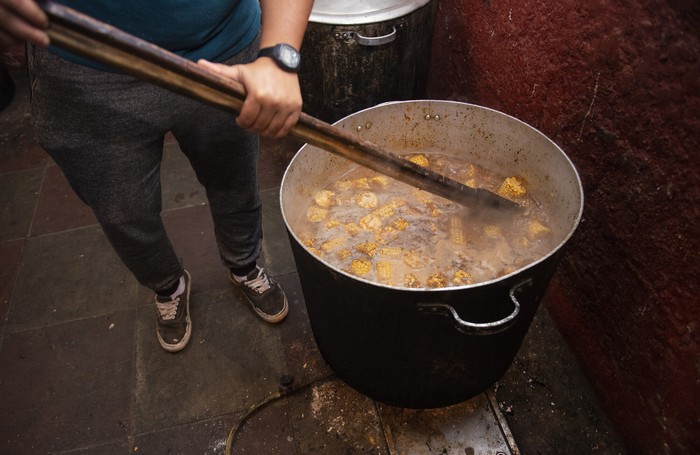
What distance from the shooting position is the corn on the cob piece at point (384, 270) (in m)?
1.79

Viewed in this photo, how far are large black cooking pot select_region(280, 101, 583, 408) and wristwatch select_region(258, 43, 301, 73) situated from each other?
45 cm

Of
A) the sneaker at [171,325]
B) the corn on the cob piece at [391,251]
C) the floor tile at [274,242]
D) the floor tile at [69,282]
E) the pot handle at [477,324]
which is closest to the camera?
the pot handle at [477,324]

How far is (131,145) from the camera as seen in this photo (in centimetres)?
162

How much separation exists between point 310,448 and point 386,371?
0.58m

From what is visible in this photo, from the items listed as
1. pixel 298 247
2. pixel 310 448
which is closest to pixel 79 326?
pixel 310 448

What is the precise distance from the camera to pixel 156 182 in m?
1.82

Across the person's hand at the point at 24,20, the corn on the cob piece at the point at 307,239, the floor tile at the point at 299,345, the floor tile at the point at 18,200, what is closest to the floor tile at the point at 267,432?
the floor tile at the point at 299,345

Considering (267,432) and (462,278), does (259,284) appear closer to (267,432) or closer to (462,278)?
(267,432)

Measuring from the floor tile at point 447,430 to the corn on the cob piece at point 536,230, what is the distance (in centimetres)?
79

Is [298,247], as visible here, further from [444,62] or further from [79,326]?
[444,62]

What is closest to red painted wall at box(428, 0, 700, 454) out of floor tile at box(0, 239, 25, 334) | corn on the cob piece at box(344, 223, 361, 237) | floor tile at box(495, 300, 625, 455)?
floor tile at box(495, 300, 625, 455)

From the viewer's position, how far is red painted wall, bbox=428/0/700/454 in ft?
4.85

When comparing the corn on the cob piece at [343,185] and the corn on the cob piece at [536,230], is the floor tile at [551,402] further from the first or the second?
the corn on the cob piece at [343,185]

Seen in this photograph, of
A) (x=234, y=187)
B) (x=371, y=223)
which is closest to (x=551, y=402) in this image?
(x=371, y=223)
